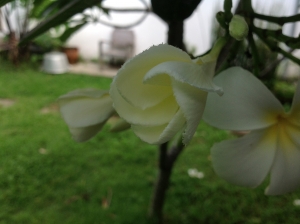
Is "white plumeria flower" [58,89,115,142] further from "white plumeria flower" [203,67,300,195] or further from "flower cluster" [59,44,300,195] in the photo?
"white plumeria flower" [203,67,300,195]

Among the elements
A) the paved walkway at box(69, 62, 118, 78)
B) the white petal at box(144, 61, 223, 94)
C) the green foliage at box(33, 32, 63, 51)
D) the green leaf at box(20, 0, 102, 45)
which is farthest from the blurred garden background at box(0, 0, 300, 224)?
the green foliage at box(33, 32, 63, 51)

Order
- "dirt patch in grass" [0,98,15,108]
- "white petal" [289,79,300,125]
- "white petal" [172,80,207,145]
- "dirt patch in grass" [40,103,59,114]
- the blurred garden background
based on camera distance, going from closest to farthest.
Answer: "white petal" [172,80,207,145]
"white petal" [289,79,300,125]
the blurred garden background
"dirt patch in grass" [40,103,59,114]
"dirt patch in grass" [0,98,15,108]

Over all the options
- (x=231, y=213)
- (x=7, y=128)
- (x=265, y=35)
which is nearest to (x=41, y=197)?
(x=231, y=213)

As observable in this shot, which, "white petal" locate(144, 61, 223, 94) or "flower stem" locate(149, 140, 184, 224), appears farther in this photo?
"flower stem" locate(149, 140, 184, 224)

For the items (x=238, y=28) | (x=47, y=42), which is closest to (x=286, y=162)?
(x=238, y=28)

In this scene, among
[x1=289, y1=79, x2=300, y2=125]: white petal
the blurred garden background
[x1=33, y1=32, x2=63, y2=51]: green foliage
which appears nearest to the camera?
[x1=289, y1=79, x2=300, y2=125]: white petal

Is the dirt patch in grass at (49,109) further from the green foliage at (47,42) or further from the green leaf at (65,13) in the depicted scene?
the green leaf at (65,13)

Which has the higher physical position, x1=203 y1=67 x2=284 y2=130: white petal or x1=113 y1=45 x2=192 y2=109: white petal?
x1=113 y1=45 x2=192 y2=109: white petal
